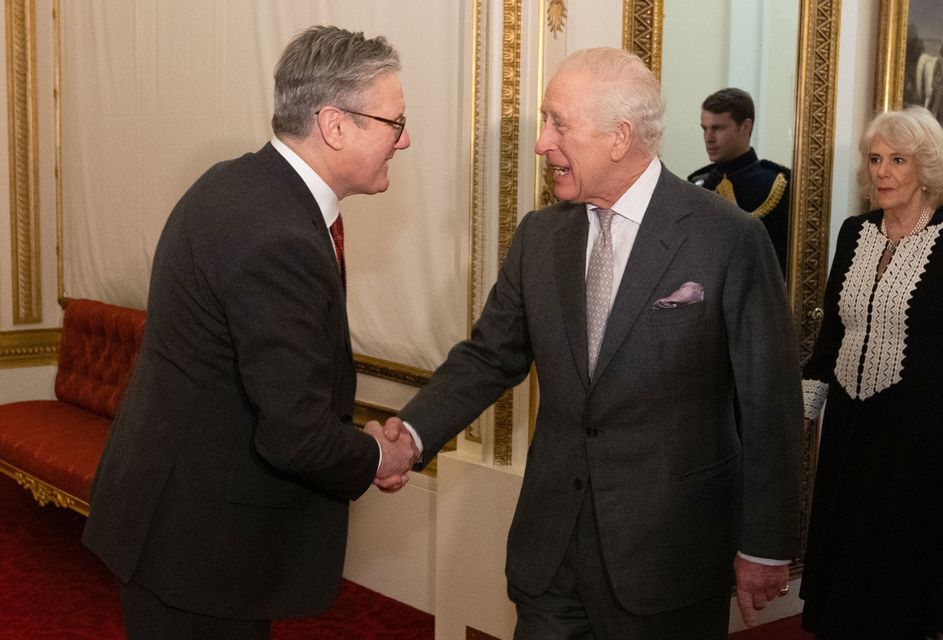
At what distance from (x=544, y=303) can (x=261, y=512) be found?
804mm

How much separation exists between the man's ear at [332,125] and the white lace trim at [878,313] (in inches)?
88.0

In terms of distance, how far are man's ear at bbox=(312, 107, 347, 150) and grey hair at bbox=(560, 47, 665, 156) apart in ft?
1.80

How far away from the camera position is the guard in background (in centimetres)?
436

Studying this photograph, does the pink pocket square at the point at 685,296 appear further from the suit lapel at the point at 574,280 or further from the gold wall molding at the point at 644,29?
the gold wall molding at the point at 644,29

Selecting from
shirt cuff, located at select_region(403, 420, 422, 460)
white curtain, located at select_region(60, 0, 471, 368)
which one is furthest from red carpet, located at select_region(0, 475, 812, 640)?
shirt cuff, located at select_region(403, 420, 422, 460)

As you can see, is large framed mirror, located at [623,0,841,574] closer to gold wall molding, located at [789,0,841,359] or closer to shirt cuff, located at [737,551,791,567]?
gold wall molding, located at [789,0,841,359]

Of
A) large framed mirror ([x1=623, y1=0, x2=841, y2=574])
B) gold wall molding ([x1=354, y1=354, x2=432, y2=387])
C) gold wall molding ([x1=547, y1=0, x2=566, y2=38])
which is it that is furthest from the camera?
gold wall molding ([x1=354, y1=354, x2=432, y2=387])

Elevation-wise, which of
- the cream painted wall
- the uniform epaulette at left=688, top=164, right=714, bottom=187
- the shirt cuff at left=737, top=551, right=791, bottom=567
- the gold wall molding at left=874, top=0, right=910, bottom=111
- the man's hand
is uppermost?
the gold wall molding at left=874, top=0, right=910, bottom=111

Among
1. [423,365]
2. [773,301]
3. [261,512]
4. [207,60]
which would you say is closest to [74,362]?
[207,60]

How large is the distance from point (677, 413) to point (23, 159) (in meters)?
5.66

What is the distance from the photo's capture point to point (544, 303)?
2.69 metres

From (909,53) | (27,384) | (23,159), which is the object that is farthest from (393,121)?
(27,384)

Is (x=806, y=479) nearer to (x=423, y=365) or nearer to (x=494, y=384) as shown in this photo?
(x=423, y=365)

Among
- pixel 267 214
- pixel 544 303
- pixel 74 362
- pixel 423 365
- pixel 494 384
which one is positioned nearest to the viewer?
pixel 267 214
